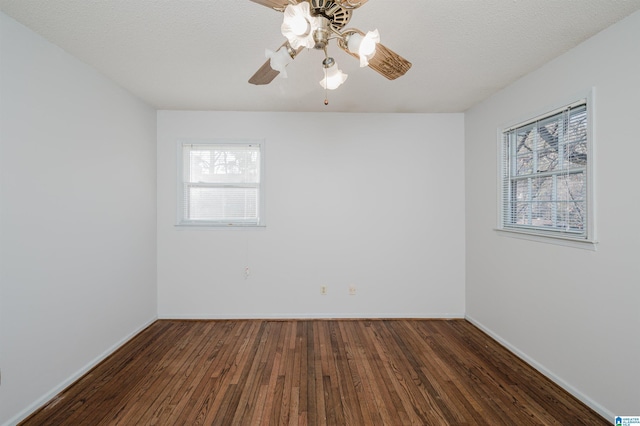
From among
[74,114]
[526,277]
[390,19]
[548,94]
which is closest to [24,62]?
[74,114]

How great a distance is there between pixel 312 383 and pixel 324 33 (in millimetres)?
2299

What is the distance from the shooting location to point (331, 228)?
3176 millimetres

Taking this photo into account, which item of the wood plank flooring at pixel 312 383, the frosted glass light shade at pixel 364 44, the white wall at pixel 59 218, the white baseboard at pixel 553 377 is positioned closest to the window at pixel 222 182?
the white wall at pixel 59 218

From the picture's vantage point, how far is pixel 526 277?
233 cm

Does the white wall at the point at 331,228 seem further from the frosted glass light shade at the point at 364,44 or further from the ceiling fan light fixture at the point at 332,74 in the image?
the frosted glass light shade at the point at 364,44

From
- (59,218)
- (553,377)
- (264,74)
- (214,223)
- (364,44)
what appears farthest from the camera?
(214,223)

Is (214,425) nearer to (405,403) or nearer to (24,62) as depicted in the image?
(405,403)

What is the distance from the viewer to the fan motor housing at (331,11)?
3.49 ft

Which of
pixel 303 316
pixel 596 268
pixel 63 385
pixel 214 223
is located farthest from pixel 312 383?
pixel 596 268

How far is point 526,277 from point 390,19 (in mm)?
2408

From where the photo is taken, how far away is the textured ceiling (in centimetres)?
152

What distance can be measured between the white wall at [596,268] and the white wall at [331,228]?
74 cm

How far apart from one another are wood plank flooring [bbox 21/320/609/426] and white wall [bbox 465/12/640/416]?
0.24 meters

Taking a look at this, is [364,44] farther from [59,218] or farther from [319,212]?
[59,218]
